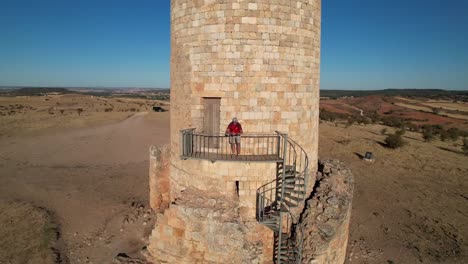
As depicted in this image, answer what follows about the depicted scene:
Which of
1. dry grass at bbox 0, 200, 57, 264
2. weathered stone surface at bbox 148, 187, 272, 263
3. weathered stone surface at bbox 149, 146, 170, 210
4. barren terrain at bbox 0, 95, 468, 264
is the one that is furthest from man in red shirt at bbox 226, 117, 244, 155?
Result: dry grass at bbox 0, 200, 57, 264

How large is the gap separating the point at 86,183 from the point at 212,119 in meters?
11.1

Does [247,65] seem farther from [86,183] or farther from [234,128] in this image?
[86,183]

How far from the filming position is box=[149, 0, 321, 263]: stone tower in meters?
7.38

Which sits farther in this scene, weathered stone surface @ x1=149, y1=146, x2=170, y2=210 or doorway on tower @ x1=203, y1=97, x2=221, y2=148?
weathered stone surface @ x1=149, y1=146, x2=170, y2=210

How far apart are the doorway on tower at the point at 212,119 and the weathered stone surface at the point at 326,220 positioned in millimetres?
3294

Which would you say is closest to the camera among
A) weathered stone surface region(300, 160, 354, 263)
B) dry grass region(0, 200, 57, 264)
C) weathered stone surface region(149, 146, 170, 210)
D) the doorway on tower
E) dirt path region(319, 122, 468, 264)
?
weathered stone surface region(300, 160, 354, 263)

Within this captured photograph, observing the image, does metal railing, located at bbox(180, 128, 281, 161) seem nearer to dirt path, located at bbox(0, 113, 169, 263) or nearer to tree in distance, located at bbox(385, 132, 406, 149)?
→ dirt path, located at bbox(0, 113, 169, 263)

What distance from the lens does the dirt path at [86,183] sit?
33.5 ft

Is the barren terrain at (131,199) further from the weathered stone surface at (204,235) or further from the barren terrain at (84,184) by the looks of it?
the weathered stone surface at (204,235)

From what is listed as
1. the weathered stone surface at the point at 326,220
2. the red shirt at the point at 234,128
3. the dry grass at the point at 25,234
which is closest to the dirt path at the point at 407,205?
the weathered stone surface at the point at 326,220

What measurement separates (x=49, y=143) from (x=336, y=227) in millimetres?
26160

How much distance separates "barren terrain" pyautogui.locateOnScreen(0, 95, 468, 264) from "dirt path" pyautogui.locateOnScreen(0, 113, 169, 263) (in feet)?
0.14

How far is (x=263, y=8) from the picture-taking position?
7.62 metres

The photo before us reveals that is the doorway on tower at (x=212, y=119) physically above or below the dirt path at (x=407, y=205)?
above
